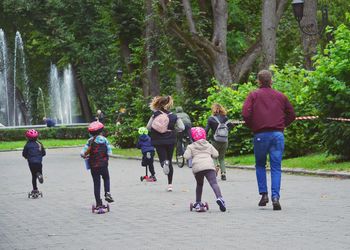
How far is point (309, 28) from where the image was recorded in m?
26.2

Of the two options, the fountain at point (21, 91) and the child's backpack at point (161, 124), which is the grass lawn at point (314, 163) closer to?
the child's backpack at point (161, 124)

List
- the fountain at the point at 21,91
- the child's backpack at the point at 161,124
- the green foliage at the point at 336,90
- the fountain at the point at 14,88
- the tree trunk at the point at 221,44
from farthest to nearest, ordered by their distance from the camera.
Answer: the fountain at the point at 21,91 < the fountain at the point at 14,88 < the tree trunk at the point at 221,44 < the green foliage at the point at 336,90 < the child's backpack at the point at 161,124

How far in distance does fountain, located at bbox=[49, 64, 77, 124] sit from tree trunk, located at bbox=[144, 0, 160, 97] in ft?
104

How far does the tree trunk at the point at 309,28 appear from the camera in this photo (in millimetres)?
26266

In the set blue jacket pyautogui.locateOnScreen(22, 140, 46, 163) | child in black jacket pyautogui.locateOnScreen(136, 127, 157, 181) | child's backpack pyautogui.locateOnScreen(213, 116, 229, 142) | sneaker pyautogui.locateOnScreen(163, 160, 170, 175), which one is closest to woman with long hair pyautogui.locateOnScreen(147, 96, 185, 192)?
sneaker pyautogui.locateOnScreen(163, 160, 170, 175)

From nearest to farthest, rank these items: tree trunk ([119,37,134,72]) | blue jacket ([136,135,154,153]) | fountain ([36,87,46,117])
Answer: blue jacket ([136,135,154,153]) → tree trunk ([119,37,134,72]) → fountain ([36,87,46,117])

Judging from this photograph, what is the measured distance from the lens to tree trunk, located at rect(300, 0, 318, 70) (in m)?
26.3

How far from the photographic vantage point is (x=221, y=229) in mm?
9945

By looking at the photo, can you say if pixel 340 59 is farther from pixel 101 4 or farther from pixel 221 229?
pixel 101 4

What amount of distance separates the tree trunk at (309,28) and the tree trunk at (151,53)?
871 cm

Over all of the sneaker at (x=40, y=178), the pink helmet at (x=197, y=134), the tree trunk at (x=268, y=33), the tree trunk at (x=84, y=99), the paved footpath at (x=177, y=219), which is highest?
the tree trunk at (x=268, y=33)

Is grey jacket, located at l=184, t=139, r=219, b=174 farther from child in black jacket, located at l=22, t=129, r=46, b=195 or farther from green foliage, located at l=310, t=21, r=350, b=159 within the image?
green foliage, located at l=310, t=21, r=350, b=159

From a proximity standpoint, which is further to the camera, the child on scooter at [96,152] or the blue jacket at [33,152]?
the blue jacket at [33,152]

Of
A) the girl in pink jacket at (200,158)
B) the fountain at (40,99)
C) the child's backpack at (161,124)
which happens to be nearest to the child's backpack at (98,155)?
the girl in pink jacket at (200,158)
